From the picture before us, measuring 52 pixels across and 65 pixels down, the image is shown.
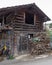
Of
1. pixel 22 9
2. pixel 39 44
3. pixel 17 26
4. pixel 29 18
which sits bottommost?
pixel 39 44

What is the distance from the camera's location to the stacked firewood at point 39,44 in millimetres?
18178

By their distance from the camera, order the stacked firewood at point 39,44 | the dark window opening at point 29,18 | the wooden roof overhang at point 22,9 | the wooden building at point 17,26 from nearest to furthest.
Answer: the wooden building at point 17,26
the wooden roof overhang at point 22,9
the stacked firewood at point 39,44
the dark window opening at point 29,18

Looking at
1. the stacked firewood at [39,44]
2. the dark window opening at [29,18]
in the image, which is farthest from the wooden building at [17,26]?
the stacked firewood at [39,44]

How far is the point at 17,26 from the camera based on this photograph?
18188 millimetres

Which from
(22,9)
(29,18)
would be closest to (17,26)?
(22,9)

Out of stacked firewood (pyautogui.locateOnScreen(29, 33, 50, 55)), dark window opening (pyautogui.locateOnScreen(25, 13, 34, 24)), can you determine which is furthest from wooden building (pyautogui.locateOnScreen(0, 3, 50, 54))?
stacked firewood (pyautogui.locateOnScreen(29, 33, 50, 55))

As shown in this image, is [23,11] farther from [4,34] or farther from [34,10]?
[4,34]

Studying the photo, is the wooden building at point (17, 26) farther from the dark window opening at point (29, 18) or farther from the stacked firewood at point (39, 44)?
the stacked firewood at point (39, 44)

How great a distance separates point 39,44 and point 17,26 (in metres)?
3.06

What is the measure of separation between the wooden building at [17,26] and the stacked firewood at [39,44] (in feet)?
2.07

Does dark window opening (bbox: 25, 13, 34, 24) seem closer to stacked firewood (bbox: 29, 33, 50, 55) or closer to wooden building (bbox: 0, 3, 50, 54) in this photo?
wooden building (bbox: 0, 3, 50, 54)

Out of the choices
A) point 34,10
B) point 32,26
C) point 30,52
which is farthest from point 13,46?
point 34,10

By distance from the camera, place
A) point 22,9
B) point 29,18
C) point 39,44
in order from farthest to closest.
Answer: point 29,18
point 22,9
point 39,44

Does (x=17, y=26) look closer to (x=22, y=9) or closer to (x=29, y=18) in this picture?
(x=22, y=9)
